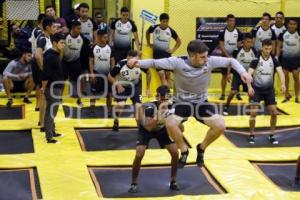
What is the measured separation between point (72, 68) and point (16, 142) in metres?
2.49

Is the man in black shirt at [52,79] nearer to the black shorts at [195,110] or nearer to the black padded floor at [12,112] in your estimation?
the black padded floor at [12,112]

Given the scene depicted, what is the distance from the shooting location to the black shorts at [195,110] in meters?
6.74

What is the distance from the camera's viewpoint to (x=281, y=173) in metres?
8.47

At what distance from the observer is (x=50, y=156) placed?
893 cm

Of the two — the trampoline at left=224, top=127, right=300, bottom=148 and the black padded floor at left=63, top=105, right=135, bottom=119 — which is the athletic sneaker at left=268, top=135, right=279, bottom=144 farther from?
the black padded floor at left=63, top=105, right=135, bottom=119

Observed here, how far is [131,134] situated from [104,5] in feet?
22.5

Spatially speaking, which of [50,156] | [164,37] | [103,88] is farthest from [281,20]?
[50,156]

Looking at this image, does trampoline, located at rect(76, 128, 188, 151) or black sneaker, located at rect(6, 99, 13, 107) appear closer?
trampoline, located at rect(76, 128, 188, 151)

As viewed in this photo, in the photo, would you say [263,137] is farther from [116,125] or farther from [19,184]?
[19,184]

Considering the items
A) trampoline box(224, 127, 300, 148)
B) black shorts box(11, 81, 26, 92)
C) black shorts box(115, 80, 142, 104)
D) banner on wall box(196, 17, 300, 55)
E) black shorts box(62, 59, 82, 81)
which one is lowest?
trampoline box(224, 127, 300, 148)

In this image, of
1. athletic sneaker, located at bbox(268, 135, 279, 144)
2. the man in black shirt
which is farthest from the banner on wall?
the man in black shirt

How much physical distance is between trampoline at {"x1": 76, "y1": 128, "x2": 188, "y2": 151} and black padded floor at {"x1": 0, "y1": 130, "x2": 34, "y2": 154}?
85 centimetres

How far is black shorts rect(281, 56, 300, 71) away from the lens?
490 inches

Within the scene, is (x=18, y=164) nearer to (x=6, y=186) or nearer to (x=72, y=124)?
(x=6, y=186)
